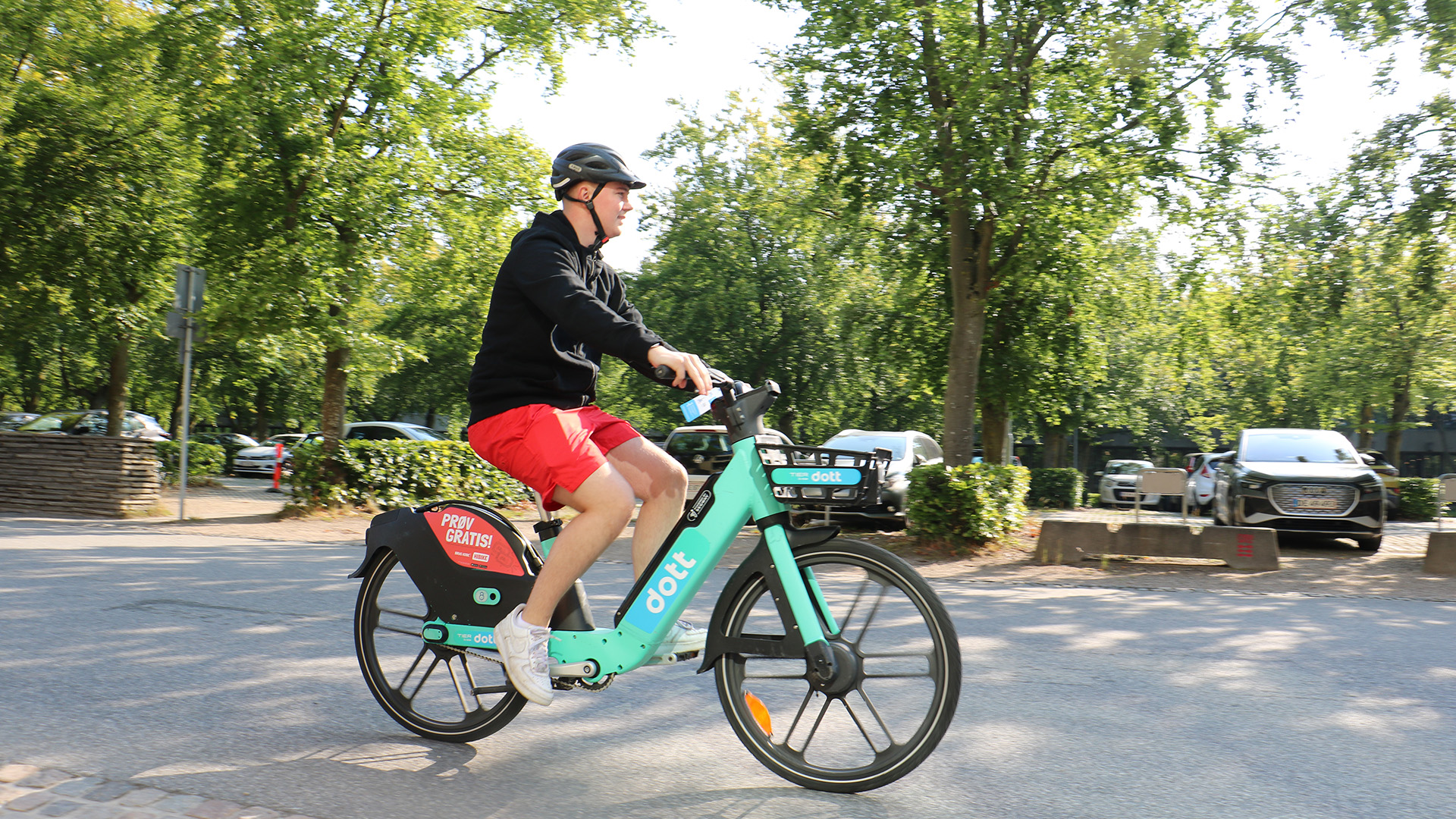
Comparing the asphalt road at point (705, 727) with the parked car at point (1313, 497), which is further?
the parked car at point (1313, 497)

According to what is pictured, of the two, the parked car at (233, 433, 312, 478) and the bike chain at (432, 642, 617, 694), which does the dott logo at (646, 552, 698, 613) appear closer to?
the bike chain at (432, 642, 617, 694)

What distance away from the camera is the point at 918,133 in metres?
13.4

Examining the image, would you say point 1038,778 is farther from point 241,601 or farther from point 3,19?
point 3,19

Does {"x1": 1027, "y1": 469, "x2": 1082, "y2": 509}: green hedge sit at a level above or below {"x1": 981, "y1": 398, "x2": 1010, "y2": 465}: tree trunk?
below

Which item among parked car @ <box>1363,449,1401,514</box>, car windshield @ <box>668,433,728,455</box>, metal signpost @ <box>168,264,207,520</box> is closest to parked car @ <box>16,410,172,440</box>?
metal signpost @ <box>168,264,207,520</box>

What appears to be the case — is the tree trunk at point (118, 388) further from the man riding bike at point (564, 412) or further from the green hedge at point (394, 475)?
the man riding bike at point (564, 412)

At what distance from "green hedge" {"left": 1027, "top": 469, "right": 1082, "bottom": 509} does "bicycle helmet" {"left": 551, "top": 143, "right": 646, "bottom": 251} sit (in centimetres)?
2816

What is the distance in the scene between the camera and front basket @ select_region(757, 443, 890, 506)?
3.24 m

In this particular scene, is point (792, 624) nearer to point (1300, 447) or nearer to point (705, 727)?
point (705, 727)

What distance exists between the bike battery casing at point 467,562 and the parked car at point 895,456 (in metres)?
10.7

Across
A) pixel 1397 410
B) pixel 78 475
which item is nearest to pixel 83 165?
pixel 78 475

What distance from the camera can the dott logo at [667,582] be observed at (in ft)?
11.4

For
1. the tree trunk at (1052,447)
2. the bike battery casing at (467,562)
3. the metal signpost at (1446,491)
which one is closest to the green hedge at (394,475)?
the bike battery casing at (467,562)

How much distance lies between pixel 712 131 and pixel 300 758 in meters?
29.9
